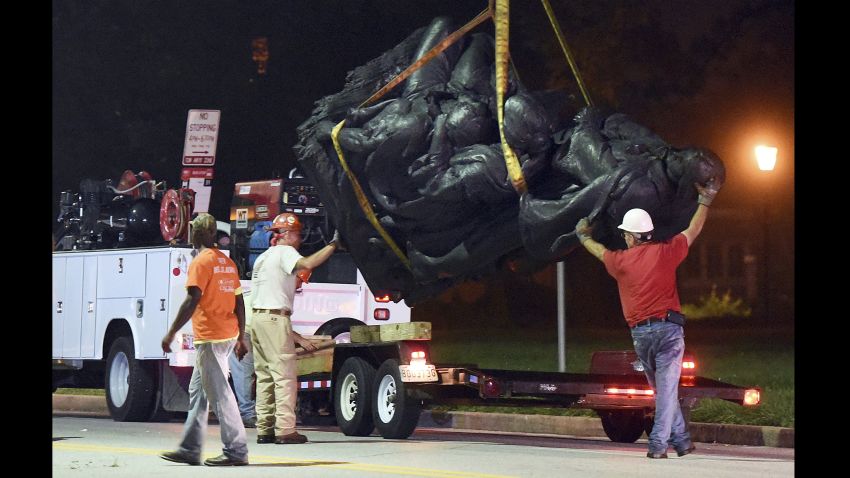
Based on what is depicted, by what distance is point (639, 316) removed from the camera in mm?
11711

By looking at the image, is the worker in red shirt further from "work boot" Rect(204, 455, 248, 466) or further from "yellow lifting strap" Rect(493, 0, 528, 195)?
"work boot" Rect(204, 455, 248, 466)

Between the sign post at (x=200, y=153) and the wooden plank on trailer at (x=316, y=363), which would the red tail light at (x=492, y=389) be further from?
the sign post at (x=200, y=153)

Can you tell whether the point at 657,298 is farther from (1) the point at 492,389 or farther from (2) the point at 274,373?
(2) the point at 274,373

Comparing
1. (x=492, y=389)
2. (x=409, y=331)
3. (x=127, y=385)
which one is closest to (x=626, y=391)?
(x=492, y=389)

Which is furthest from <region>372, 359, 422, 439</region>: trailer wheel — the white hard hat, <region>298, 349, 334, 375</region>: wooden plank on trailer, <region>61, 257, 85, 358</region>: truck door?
<region>61, 257, 85, 358</region>: truck door

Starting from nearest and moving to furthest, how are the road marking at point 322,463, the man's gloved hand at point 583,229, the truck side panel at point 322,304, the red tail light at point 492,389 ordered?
the road marking at point 322,463 → the man's gloved hand at point 583,229 → the red tail light at point 492,389 → the truck side panel at point 322,304

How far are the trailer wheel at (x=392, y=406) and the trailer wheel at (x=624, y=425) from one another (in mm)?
1952

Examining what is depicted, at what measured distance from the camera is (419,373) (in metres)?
13.9

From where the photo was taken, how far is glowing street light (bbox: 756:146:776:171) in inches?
883

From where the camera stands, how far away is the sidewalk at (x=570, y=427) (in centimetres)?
1441

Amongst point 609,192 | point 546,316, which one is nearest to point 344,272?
point 609,192

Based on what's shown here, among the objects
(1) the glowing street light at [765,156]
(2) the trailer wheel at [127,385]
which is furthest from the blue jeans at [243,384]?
(1) the glowing street light at [765,156]

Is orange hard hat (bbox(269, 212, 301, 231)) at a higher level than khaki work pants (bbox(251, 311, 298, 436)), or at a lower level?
higher

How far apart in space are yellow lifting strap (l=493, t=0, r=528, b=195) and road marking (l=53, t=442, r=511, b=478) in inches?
109
